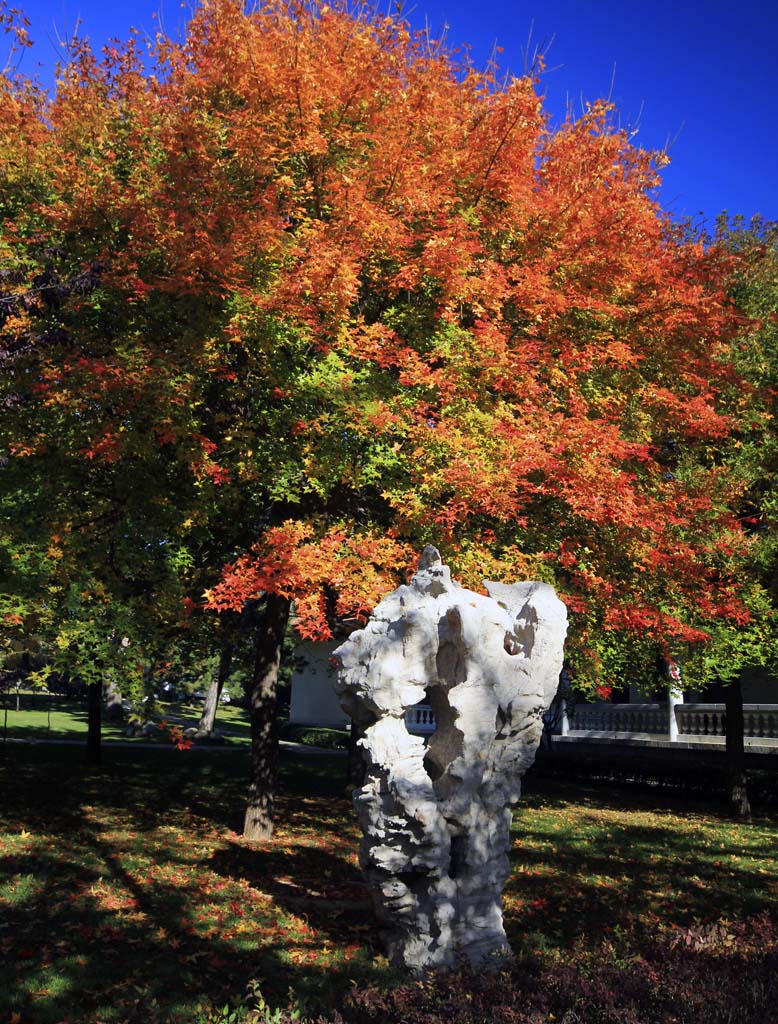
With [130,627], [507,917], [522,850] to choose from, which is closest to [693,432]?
[522,850]

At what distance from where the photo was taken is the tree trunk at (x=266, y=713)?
42.7 ft

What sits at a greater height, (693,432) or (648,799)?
(693,432)

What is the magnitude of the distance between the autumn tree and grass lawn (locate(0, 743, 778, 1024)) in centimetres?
239

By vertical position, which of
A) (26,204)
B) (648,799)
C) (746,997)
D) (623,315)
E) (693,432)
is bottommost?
(648,799)

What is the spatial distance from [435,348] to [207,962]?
7620 millimetres

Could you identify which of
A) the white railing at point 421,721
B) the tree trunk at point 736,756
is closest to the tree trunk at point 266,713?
the tree trunk at point 736,756

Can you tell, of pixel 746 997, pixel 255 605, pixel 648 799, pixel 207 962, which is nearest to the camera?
pixel 746 997

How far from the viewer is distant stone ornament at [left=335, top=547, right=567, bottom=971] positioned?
24.6 ft

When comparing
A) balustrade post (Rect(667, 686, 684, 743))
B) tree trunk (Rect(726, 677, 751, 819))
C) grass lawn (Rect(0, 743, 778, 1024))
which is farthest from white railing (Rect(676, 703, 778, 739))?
grass lawn (Rect(0, 743, 778, 1024))

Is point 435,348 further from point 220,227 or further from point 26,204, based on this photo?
point 26,204

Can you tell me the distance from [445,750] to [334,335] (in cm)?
540

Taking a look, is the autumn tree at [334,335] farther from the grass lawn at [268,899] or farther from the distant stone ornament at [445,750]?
the grass lawn at [268,899]

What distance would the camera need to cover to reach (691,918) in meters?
9.66

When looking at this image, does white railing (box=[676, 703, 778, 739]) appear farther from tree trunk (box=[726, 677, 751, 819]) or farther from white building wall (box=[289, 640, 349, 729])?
white building wall (box=[289, 640, 349, 729])
